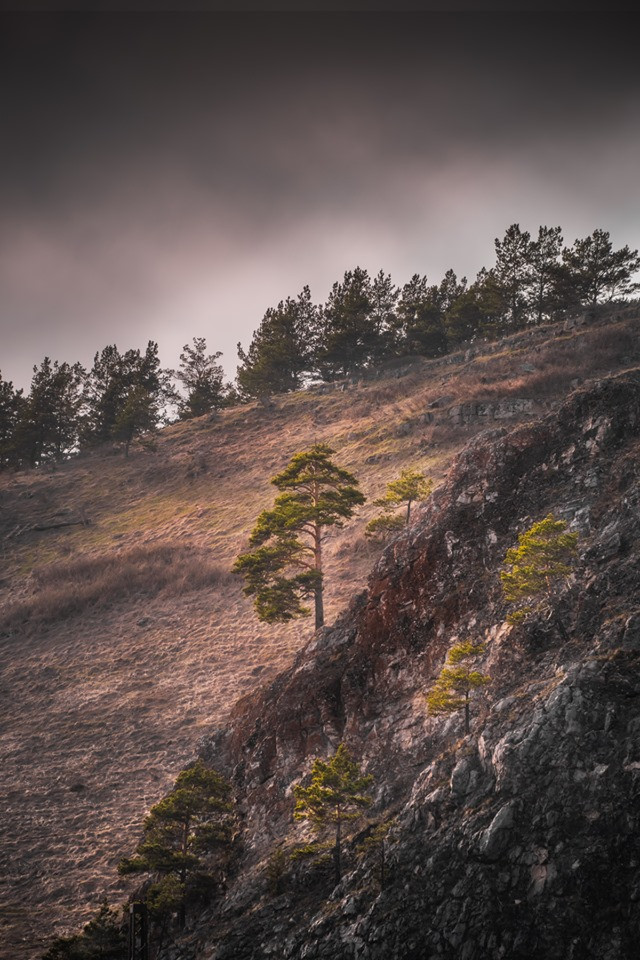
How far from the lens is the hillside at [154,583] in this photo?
70.7 feet

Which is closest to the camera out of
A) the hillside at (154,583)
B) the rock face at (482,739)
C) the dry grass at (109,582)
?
the rock face at (482,739)

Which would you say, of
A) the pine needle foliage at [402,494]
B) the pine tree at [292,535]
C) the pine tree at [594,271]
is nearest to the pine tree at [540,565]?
the pine tree at [292,535]

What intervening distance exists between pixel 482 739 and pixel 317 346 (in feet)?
232

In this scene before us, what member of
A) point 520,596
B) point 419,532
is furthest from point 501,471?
point 520,596

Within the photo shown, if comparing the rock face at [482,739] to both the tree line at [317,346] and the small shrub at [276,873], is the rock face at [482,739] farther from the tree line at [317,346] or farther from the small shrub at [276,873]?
the tree line at [317,346]

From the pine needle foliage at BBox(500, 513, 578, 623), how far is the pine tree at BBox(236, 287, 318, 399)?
65.2m

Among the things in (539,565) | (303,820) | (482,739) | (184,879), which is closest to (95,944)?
(184,879)

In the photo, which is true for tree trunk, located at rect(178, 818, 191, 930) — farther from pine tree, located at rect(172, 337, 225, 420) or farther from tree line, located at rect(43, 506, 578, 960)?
pine tree, located at rect(172, 337, 225, 420)

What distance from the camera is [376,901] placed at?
425 inches

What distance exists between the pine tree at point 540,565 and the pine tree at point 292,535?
12.1m

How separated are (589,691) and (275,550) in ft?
55.7

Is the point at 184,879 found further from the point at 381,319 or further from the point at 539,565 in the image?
the point at 381,319

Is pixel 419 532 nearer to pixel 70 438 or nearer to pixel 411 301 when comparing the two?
pixel 411 301

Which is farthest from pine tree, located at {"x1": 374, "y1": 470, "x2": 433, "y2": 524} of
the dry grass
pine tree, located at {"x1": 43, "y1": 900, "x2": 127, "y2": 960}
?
pine tree, located at {"x1": 43, "y1": 900, "x2": 127, "y2": 960}
